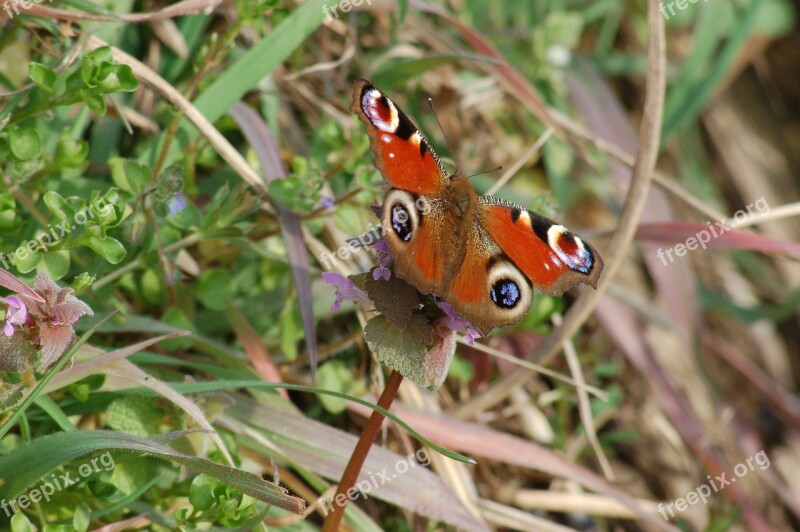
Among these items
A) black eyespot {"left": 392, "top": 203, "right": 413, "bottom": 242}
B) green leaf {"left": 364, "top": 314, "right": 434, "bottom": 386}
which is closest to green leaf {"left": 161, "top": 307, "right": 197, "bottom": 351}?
green leaf {"left": 364, "top": 314, "right": 434, "bottom": 386}

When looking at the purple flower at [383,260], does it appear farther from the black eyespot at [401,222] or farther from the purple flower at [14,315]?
the purple flower at [14,315]

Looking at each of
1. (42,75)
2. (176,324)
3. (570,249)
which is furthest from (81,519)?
(570,249)

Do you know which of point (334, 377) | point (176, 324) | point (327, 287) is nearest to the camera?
point (176, 324)

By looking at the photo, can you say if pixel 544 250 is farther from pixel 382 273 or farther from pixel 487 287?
pixel 382 273

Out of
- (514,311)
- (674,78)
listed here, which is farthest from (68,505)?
(674,78)

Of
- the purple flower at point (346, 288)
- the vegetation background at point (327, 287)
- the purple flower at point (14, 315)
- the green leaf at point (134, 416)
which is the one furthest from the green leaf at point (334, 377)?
the purple flower at point (14, 315)

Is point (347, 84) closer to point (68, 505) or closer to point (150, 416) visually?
point (150, 416)

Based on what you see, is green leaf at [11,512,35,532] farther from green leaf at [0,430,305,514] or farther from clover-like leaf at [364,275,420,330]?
clover-like leaf at [364,275,420,330]
